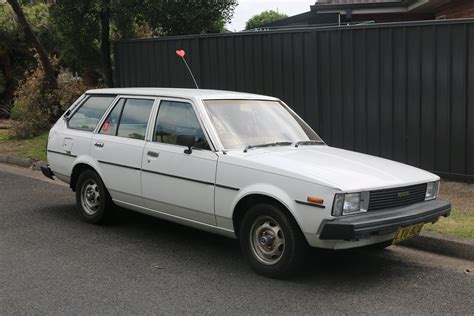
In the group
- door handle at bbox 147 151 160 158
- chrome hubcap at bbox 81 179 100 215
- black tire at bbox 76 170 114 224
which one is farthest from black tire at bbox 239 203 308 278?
chrome hubcap at bbox 81 179 100 215

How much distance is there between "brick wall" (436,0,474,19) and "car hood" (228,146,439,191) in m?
7.09

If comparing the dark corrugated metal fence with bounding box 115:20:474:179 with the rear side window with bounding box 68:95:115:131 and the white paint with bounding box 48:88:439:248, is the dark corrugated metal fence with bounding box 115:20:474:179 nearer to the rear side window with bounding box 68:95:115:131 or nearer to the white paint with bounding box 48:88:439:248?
the white paint with bounding box 48:88:439:248

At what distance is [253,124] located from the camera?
570 cm

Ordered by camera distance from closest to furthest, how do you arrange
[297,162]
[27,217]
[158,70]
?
[297,162]
[27,217]
[158,70]

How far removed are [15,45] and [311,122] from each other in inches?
580

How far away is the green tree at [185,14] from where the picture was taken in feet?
37.4

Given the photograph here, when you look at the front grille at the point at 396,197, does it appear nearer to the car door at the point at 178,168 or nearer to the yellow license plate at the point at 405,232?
the yellow license plate at the point at 405,232

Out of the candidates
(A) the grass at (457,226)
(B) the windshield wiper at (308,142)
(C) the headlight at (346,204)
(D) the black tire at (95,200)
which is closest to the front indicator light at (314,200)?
(C) the headlight at (346,204)

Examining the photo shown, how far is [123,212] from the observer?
23.8 ft

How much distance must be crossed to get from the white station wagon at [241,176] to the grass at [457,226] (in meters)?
0.80

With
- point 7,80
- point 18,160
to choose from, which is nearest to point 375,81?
point 18,160

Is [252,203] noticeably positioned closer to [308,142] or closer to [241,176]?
[241,176]

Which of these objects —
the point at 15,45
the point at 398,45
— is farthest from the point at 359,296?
the point at 15,45

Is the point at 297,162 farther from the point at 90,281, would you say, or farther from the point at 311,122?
the point at 311,122
